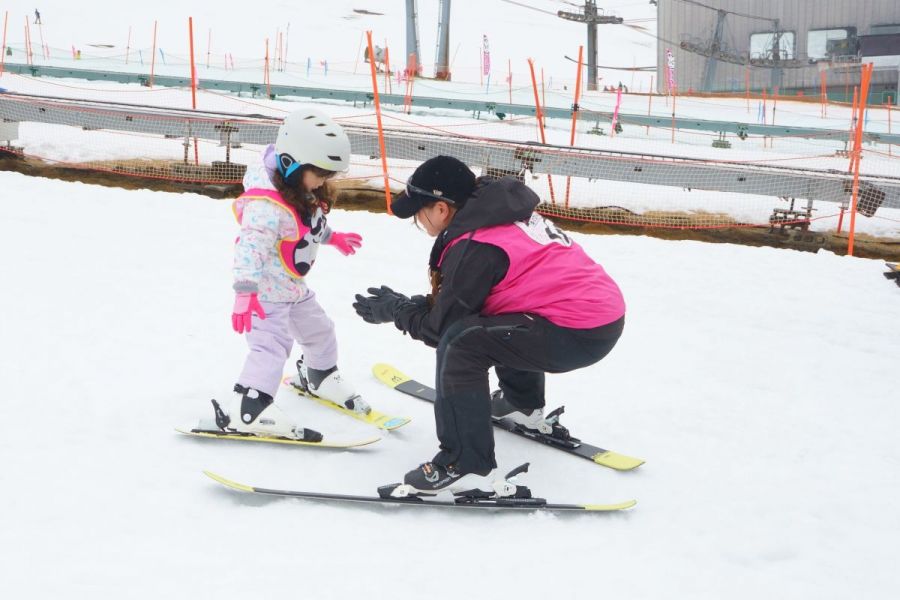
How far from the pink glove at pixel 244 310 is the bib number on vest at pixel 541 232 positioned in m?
1.18

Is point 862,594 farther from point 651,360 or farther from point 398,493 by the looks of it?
point 651,360

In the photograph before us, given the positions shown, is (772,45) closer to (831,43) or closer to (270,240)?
(831,43)

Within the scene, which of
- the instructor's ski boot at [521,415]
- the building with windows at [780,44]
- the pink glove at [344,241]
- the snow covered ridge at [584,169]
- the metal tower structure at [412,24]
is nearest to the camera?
the instructor's ski boot at [521,415]

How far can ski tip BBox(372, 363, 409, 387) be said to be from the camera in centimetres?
489

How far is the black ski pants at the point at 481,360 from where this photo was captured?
134 inches

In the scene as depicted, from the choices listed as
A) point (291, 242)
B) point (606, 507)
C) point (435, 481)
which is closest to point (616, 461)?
point (606, 507)

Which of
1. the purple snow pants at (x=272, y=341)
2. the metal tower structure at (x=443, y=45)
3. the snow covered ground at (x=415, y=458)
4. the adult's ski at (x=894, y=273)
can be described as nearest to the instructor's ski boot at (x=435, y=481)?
the snow covered ground at (x=415, y=458)

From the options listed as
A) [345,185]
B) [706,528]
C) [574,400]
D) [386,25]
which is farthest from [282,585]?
[386,25]

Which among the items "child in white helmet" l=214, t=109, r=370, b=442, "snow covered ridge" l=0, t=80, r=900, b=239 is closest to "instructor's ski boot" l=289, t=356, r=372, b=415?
"child in white helmet" l=214, t=109, r=370, b=442

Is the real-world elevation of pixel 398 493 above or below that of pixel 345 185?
below

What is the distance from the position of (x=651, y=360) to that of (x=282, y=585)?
344 centimetres

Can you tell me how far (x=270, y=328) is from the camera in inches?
154

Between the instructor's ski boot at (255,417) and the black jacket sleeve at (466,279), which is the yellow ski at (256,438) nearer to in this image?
the instructor's ski boot at (255,417)

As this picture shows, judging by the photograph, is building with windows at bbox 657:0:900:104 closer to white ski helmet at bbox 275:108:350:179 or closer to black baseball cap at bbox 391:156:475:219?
white ski helmet at bbox 275:108:350:179
